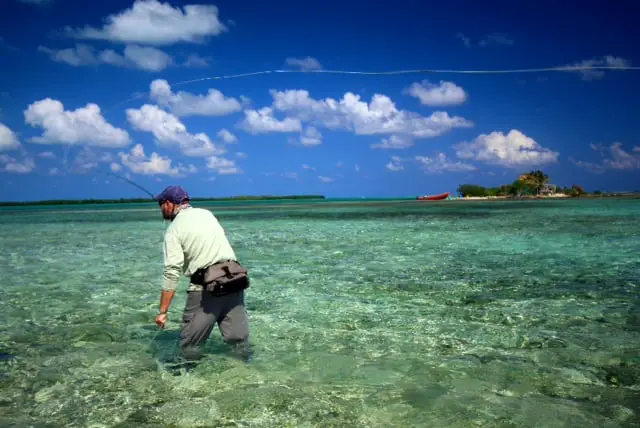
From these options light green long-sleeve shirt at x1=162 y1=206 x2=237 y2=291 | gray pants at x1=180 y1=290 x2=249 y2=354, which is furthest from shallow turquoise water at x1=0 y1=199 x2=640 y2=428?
light green long-sleeve shirt at x1=162 y1=206 x2=237 y2=291

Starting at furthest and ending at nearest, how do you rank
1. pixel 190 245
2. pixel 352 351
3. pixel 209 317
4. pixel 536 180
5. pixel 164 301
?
pixel 536 180 < pixel 352 351 < pixel 209 317 < pixel 190 245 < pixel 164 301

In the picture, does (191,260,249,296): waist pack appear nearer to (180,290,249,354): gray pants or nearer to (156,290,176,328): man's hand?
(180,290,249,354): gray pants

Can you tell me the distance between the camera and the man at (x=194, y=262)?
5.73 m

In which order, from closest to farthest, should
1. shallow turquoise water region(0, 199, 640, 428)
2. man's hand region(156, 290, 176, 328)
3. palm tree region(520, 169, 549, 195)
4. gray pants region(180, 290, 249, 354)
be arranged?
shallow turquoise water region(0, 199, 640, 428) < man's hand region(156, 290, 176, 328) < gray pants region(180, 290, 249, 354) < palm tree region(520, 169, 549, 195)

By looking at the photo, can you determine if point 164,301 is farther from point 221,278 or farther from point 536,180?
point 536,180

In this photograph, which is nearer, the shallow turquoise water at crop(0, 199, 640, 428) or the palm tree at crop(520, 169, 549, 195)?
the shallow turquoise water at crop(0, 199, 640, 428)

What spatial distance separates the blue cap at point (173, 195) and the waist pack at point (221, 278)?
875 millimetres

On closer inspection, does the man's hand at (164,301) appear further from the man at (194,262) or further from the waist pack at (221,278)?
the waist pack at (221,278)

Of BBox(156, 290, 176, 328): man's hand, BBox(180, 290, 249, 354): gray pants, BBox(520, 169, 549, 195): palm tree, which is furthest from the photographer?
BBox(520, 169, 549, 195): palm tree

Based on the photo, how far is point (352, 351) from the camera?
24.0 ft

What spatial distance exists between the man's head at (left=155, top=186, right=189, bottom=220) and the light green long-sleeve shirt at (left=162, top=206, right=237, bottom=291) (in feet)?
0.29

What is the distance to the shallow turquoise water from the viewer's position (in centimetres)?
521

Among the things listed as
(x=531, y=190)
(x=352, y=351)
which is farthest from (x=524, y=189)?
(x=352, y=351)

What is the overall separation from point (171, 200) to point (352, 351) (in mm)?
3397
